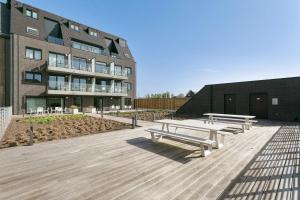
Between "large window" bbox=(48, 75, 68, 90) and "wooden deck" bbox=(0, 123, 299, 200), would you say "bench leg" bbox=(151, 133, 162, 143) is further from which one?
"large window" bbox=(48, 75, 68, 90)

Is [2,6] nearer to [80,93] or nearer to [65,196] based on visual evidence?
[80,93]

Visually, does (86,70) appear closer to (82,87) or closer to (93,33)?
(82,87)

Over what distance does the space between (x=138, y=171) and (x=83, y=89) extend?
69.2 feet

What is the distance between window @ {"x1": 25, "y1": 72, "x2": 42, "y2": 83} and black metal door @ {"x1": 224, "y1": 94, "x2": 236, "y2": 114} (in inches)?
804

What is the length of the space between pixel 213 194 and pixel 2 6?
2716 centimetres

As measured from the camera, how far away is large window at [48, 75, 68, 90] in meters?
→ 20.6

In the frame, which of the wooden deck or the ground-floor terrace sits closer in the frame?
the wooden deck

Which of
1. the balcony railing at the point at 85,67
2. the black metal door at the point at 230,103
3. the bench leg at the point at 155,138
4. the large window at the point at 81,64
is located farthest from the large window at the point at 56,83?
the black metal door at the point at 230,103

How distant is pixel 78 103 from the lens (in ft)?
79.4

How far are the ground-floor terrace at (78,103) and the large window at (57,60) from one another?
3.95 metres

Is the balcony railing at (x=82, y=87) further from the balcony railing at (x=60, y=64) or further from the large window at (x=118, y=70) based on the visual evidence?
the large window at (x=118, y=70)

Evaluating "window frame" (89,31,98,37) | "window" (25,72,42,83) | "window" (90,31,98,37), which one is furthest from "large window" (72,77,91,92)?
"window" (90,31,98,37)

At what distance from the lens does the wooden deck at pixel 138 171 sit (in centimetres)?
320

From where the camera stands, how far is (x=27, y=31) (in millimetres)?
20062
